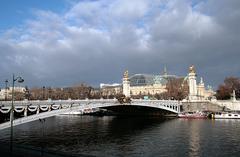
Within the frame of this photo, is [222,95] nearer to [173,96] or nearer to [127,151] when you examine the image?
[173,96]

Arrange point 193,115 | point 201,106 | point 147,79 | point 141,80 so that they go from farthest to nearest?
1. point 147,79
2. point 141,80
3. point 201,106
4. point 193,115

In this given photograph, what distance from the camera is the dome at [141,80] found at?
177 meters

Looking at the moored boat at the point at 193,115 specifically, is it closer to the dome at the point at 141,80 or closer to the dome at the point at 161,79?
the dome at the point at 161,79

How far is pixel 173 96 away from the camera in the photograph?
110m

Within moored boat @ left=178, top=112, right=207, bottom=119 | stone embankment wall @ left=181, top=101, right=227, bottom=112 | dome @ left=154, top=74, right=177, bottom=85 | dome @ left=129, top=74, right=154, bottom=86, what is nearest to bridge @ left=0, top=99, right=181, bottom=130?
moored boat @ left=178, top=112, right=207, bottom=119

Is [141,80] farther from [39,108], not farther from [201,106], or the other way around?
[39,108]

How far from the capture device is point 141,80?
585ft

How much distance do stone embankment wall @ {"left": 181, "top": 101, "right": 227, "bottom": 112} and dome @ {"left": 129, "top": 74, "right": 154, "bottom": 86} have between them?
86.6 m

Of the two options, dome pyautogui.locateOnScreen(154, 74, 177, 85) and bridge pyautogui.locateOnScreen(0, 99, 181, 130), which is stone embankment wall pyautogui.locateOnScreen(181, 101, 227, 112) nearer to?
bridge pyautogui.locateOnScreen(0, 99, 181, 130)

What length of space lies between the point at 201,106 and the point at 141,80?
90.7m

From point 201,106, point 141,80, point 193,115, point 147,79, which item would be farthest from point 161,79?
point 193,115

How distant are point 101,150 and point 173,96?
79393mm

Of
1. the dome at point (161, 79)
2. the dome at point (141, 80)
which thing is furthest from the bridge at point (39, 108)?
the dome at point (161, 79)

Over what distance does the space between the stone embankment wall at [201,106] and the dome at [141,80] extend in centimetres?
8662
